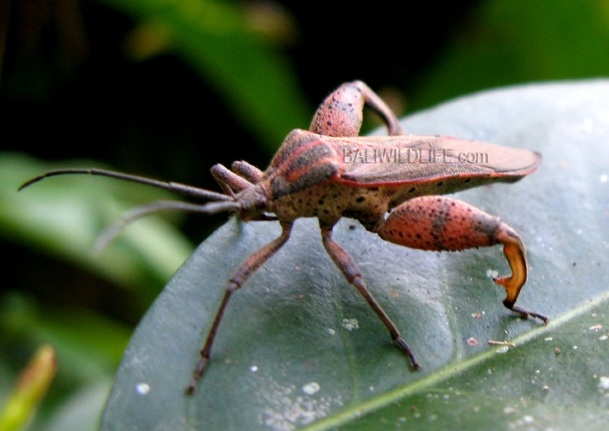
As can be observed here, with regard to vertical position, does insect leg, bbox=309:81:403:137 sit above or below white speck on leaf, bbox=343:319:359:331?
above

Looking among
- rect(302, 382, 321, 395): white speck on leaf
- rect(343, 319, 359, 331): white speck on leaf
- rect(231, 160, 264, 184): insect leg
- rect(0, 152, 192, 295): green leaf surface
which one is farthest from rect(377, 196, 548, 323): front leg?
rect(0, 152, 192, 295): green leaf surface

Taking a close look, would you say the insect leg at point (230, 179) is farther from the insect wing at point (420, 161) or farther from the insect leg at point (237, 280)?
the insect wing at point (420, 161)

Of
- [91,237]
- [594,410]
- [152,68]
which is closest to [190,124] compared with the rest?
[152,68]

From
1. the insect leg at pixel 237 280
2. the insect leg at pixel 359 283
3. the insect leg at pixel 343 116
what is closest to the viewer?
the insect leg at pixel 237 280

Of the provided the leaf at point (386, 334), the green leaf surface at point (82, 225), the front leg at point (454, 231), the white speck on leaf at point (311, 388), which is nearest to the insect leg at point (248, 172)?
the leaf at point (386, 334)

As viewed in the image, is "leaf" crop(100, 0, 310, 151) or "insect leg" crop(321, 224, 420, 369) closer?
"insect leg" crop(321, 224, 420, 369)

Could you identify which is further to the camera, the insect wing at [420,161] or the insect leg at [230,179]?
the insect leg at [230,179]

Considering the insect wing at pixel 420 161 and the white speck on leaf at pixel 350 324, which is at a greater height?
the insect wing at pixel 420 161

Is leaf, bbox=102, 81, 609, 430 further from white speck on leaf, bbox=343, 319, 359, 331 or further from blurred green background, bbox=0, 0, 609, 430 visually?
blurred green background, bbox=0, 0, 609, 430
